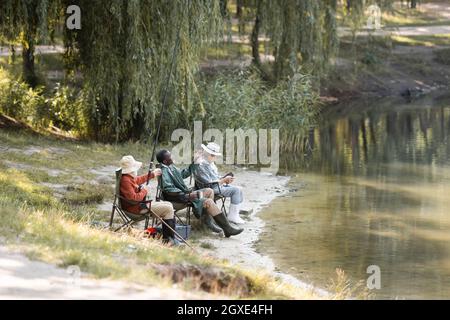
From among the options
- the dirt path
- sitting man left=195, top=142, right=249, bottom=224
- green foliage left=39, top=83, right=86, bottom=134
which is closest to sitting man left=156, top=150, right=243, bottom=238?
sitting man left=195, top=142, right=249, bottom=224

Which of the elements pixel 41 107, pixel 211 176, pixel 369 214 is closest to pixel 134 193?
pixel 211 176

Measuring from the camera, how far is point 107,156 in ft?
57.0

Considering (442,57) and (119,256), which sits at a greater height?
(119,256)

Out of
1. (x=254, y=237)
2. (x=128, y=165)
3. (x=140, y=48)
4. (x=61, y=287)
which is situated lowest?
(x=254, y=237)

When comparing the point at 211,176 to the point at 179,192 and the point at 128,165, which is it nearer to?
the point at 179,192

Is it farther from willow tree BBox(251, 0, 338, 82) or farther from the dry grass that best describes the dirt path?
willow tree BBox(251, 0, 338, 82)

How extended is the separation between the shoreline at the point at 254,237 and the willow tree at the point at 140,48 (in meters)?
2.25

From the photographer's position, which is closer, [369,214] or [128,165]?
[128,165]

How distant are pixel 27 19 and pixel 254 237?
23.0 ft

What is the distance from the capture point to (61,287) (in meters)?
7.18

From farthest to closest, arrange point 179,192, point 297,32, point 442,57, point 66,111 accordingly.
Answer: point 442,57, point 297,32, point 66,111, point 179,192

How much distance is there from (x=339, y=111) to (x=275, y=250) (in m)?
23.1

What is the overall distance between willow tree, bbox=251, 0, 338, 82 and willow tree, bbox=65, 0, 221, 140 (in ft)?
21.7

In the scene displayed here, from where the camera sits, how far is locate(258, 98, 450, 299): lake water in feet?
37.0
